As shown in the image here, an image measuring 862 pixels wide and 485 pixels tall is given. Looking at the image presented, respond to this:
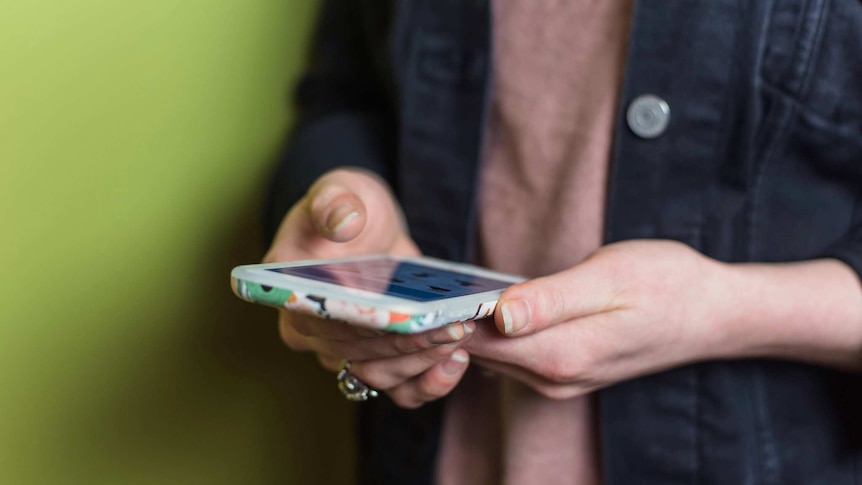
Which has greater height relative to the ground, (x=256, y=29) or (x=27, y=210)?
→ (x=256, y=29)

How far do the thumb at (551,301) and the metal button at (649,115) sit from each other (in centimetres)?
14

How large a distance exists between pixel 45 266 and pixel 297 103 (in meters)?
0.31

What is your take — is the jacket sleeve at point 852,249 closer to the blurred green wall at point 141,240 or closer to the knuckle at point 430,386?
the knuckle at point 430,386

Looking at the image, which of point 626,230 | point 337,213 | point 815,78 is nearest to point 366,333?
point 337,213

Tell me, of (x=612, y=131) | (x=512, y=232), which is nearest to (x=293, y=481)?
(x=512, y=232)

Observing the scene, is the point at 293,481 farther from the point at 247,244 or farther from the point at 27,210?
the point at 27,210

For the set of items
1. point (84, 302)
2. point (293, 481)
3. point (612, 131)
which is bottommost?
point (293, 481)

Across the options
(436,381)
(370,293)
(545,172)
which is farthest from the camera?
(545,172)

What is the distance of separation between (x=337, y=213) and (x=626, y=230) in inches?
8.5

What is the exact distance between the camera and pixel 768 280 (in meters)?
0.50

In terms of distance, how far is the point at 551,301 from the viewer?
407mm

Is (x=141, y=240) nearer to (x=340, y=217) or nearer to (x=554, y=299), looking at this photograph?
(x=340, y=217)

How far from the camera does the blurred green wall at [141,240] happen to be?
0.47 m

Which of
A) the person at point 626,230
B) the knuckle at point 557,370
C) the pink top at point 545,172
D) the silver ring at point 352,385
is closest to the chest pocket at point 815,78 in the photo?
the person at point 626,230
